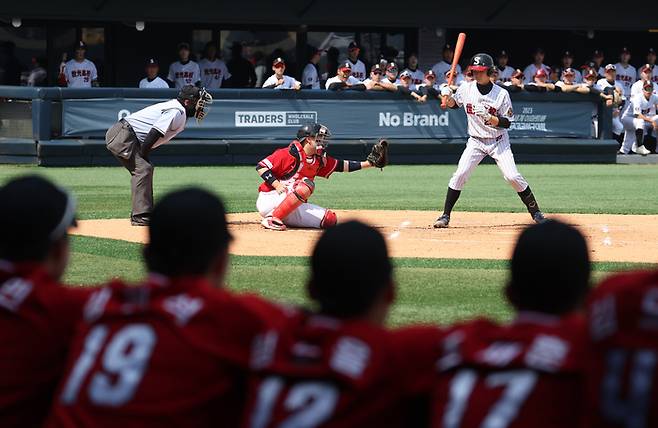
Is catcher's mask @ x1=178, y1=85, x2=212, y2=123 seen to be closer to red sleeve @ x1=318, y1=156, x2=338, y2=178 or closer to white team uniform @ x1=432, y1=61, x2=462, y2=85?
red sleeve @ x1=318, y1=156, x2=338, y2=178

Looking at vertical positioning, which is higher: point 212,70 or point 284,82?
point 212,70

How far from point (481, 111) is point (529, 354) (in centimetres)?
1057

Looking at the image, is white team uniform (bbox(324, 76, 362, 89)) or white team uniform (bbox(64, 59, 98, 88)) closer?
white team uniform (bbox(324, 76, 362, 89))

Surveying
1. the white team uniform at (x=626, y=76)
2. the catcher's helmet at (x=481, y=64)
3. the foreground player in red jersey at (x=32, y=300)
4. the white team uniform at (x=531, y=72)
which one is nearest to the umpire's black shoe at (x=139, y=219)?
the catcher's helmet at (x=481, y=64)

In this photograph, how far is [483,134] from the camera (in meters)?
13.3

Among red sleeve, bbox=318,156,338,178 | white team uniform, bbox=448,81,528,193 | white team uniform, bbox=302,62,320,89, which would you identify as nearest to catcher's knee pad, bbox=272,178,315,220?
red sleeve, bbox=318,156,338,178

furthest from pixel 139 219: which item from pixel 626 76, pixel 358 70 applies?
pixel 626 76

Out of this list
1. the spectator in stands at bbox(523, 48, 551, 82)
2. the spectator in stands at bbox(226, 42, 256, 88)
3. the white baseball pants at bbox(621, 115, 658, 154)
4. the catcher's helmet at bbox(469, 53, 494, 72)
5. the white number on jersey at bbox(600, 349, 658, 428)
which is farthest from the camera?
the spectator in stands at bbox(523, 48, 551, 82)

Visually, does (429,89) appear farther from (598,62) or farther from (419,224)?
(419,224)

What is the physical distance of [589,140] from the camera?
2339 centimetres

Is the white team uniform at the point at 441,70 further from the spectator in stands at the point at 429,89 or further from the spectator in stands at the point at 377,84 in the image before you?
the spectator in stands at the point at 377,84

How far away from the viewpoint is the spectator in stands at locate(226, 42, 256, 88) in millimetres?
24812

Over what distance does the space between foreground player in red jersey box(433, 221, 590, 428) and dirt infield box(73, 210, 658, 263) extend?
7.85 meters

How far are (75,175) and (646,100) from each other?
12448 millimetres
